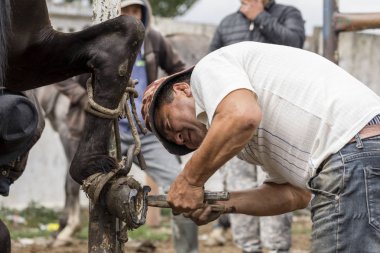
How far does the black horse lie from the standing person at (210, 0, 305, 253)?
2.56 meters

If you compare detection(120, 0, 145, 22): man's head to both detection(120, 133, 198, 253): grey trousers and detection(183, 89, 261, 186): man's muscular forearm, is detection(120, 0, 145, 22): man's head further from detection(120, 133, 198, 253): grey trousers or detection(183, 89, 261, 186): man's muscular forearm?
detection(183, 89, 261, 186): man's muscular forearm

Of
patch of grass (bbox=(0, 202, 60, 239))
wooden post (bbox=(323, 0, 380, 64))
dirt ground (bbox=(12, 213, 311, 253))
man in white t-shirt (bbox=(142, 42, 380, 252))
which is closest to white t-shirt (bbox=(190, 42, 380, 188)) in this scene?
man in white t-shirt (bbox=(142, 42, 380, 252))

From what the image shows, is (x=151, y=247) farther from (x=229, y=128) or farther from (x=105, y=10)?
(x=229, y=128)

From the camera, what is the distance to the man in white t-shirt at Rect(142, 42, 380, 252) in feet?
10.2

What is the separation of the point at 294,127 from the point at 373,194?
1.29 feet

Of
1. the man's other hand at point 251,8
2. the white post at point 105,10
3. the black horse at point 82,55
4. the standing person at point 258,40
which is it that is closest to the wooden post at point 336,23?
the standing person at point 258,40

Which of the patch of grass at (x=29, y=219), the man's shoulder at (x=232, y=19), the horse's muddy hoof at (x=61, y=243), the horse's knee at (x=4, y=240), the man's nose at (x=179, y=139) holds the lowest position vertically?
the patch of grass at (x=29, y=219)

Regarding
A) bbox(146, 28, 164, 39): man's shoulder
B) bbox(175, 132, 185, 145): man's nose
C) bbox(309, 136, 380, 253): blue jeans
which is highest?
bbox(146, 28, 164, 39): man's shoulder

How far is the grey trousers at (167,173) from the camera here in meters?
5.67

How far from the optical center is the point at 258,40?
5.98 meters

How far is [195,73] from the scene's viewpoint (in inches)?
131

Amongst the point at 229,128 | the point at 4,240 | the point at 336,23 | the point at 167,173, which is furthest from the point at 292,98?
the point at 167,173

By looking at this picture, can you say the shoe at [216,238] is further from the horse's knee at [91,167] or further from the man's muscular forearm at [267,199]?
the horse's knee at [91,167]

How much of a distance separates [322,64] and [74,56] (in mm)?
982
